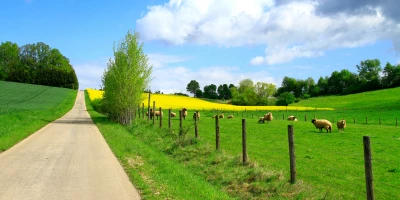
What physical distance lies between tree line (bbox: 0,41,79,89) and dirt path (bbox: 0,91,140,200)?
408ft

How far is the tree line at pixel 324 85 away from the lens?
127 metres

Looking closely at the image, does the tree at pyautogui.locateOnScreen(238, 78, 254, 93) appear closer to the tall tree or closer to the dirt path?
the tall tree

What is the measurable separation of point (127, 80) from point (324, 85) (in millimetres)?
132119

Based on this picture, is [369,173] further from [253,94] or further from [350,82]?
[350,82]

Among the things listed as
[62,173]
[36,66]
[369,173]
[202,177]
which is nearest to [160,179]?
[202,177]

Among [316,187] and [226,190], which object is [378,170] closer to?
[316,187]

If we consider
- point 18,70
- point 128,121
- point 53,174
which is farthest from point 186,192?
point 18,70

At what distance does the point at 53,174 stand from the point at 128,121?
23.7 m

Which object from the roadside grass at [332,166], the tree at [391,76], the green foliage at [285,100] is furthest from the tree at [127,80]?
the tree at [391,76]

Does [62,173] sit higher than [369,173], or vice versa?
[369,173]

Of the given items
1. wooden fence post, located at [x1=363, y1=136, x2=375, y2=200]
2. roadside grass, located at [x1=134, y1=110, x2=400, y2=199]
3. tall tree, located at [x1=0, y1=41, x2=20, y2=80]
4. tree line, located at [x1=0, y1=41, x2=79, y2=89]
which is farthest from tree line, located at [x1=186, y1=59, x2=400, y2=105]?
wooden fence post, located at [x1=363, y1=136, x2=375, y2=200]

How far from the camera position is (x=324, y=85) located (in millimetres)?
152750

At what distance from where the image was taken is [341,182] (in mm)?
10594

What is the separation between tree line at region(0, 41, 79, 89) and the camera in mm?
132750
